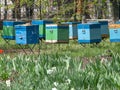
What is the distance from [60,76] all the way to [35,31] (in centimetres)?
703

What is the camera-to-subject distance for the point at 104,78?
470 centimetres

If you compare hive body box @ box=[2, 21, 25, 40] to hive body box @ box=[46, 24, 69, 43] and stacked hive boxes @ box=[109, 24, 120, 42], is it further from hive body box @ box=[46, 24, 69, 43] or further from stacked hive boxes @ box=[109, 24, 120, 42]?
stacked hive boxes @ box=[109, 24, 120, 42]

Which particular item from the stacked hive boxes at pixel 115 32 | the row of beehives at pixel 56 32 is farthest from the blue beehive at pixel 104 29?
the stacked hive boxes at pixel 115 32

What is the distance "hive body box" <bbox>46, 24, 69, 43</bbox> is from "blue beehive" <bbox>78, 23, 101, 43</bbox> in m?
0.54

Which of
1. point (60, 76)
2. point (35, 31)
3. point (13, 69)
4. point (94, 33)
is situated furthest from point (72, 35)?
point (60, 76)

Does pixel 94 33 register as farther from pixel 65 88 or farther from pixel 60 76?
pixel 65 88

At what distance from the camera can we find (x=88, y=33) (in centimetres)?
1347

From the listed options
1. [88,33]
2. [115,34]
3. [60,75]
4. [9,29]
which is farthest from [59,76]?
[9,29]

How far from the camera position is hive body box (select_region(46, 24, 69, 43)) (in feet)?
43.6

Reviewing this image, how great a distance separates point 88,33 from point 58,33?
3.42ft

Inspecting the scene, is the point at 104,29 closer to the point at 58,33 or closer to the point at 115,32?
the point at 115,32

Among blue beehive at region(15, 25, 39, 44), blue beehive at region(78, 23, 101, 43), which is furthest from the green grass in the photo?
blue beehive at region(78, 23, 101, 43)

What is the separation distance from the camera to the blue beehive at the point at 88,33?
1346cm

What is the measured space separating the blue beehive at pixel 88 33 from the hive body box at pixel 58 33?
0.54 m
